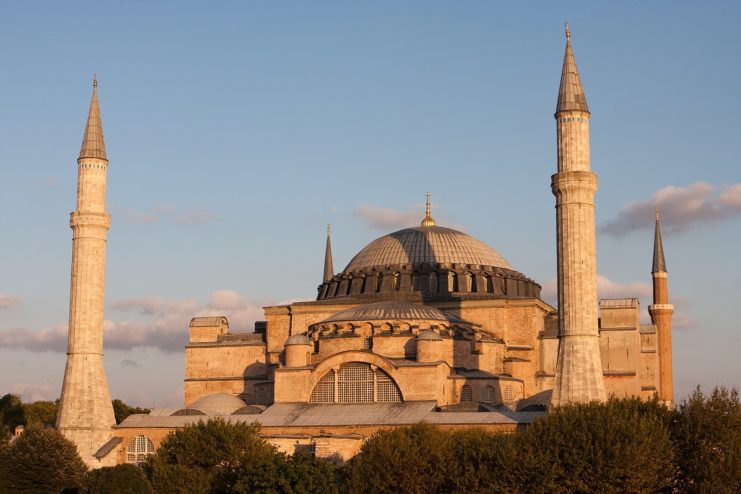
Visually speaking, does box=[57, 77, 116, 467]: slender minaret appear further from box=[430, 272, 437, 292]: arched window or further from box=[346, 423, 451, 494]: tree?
box=[430, 272, 437, 292]: arched window

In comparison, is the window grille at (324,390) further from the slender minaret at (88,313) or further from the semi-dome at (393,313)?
the slender minaret at (88,313)

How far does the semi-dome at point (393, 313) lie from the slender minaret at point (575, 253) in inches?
324

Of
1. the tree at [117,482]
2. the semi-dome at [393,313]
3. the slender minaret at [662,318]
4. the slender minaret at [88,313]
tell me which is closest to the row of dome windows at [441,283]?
the semi-dome at [393,313]

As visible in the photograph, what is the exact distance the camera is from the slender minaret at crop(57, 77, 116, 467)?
1522 inches

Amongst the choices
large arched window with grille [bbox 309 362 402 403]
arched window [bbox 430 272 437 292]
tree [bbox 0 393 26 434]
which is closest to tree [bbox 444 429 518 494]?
large arched window with grille [bbox 309 362 402 403]

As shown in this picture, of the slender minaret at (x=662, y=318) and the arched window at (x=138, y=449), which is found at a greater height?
the slender minaret at (x=662, y=318)

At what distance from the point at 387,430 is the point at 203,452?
5.13 meters

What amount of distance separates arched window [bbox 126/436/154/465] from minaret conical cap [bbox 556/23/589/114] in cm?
1609

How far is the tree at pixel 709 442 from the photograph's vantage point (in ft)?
94.9

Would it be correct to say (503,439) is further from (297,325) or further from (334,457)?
(297,325)

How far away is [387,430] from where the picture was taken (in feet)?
112

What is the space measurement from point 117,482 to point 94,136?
1329 centimetres

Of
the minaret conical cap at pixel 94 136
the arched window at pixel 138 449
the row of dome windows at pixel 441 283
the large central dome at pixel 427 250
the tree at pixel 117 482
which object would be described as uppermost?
the minaret conical cap at pixel 94 136

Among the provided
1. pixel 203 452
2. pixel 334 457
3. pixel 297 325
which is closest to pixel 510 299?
pixel 297 325
